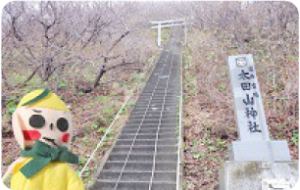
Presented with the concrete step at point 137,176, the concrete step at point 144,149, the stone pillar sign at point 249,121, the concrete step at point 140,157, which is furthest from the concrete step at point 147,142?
the stone pillar sign at point 249,121

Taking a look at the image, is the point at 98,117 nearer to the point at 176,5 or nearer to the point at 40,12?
the point at 40,12

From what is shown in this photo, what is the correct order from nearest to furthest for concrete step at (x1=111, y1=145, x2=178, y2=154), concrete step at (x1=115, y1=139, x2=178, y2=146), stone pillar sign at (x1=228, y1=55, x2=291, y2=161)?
stone pillar sign at (x1=228, y1=55, x2=291, y2=161)
concrete step at (x1=111, y1=145, x2=178, y2=154)
concrete step at (x1=115, y1=139, x2=178, y2=146)

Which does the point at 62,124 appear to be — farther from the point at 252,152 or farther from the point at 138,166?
the point at 138,166

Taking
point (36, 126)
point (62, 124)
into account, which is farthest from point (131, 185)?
point (36, 126)

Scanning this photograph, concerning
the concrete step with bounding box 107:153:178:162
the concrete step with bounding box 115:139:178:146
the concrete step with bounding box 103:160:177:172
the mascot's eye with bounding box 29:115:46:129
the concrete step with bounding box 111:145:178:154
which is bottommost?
the mascot's eye with bounding box 29:115:46:129

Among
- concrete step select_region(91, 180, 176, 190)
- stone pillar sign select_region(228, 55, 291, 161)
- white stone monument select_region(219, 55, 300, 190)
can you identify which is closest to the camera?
white stone monument select_region(219, 55, 300, 190)

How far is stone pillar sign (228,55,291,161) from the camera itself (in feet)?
16.4

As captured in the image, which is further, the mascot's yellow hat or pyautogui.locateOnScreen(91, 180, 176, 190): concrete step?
pyautogui.locateOnScreen(91, 180, 176, 190): concrete step

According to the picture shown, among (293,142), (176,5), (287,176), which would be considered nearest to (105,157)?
(287,176)

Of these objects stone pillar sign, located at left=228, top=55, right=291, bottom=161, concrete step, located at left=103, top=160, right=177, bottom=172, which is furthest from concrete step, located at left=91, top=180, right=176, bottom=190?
stone pillar sign, located at left=228, top=55, right=291, bottom=161

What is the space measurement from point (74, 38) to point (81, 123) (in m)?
4.75

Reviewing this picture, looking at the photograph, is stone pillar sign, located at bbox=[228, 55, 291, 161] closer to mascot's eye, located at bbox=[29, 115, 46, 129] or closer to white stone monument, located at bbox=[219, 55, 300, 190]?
white stone monument, located at bbox=[219, 55, 300, 190]

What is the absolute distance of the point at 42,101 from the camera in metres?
2.56

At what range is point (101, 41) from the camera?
42.9ft
